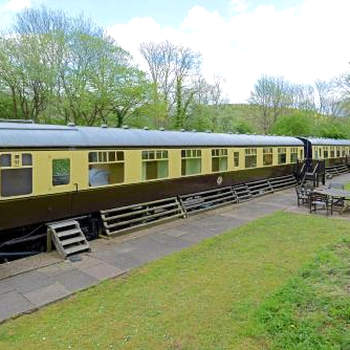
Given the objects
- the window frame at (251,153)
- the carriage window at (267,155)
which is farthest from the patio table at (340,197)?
the carriage window at (267,155)

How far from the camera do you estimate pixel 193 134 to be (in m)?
13.5

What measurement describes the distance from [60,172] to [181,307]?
4.93 m

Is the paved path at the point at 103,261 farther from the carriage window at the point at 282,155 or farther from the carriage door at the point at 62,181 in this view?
the carriage window at the point at 282,155

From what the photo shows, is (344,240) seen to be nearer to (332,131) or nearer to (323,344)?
(323,344)

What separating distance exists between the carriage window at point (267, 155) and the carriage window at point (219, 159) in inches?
163

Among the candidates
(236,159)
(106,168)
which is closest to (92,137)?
(106,168)

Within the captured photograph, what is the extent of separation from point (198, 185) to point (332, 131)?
35.8 meters

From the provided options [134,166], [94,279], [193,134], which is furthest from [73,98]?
[94,279]

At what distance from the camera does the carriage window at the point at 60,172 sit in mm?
8172

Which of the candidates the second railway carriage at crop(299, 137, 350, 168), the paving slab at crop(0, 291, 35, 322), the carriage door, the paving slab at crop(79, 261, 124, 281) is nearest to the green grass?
the paving slab at crop(79, 261, 124, 281)

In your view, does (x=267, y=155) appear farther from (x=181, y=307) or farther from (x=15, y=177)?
(x=181, y=307)

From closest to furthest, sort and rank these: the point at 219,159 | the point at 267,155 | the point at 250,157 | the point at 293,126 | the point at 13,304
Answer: the point at 13,304, the point at 219,159, the point at 250,157, the point at 267,155, the point at 293,126

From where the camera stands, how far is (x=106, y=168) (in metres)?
9.62

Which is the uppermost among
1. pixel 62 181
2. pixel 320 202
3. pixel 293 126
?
pixel 293 126
